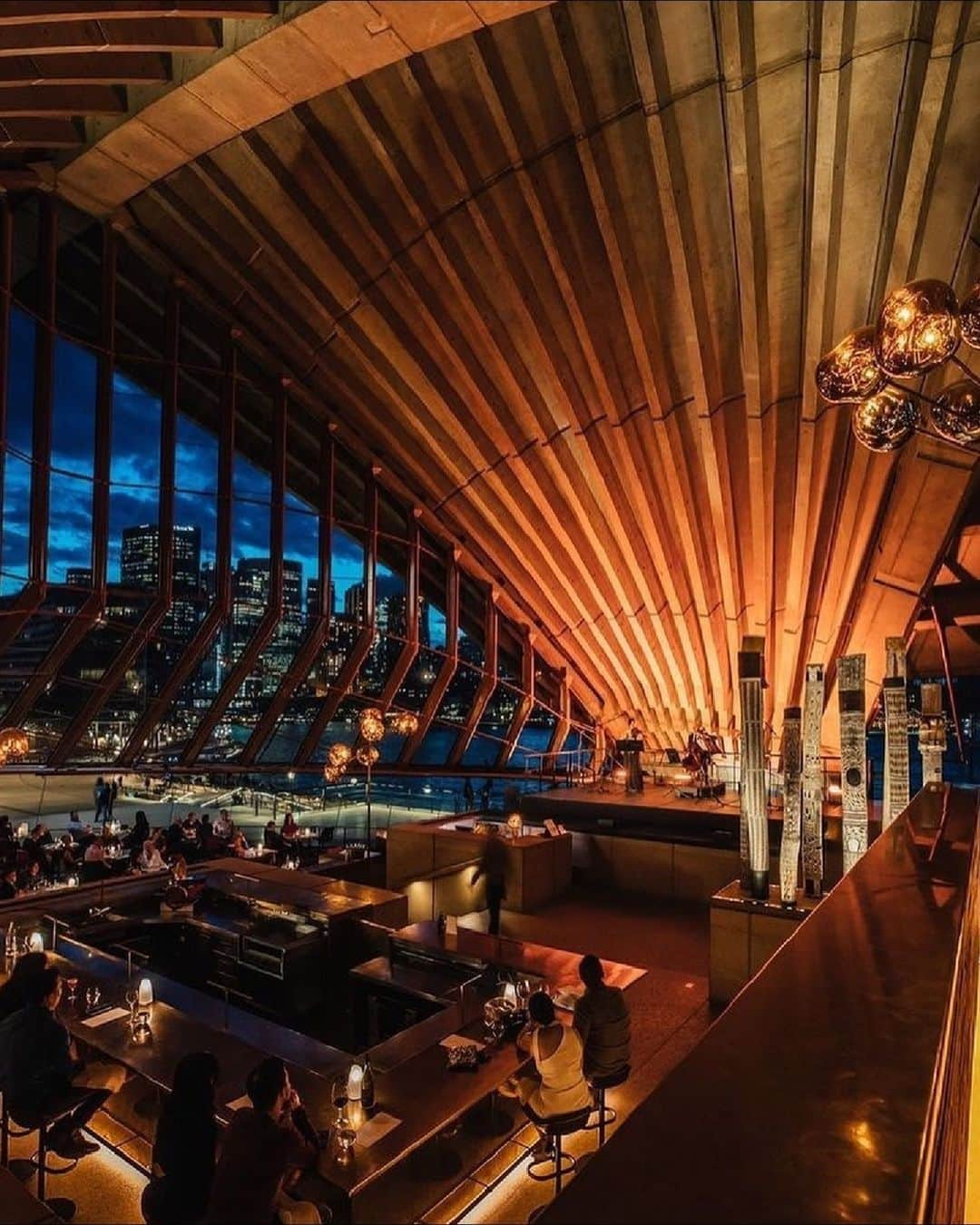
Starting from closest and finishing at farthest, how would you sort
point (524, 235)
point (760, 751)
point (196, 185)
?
point (760, 751) → point (524, 235) → point (196, 185)

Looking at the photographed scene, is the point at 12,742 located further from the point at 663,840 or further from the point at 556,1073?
the point at 663,840

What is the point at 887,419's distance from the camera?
15.6 ft

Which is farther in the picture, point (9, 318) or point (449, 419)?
point (449, 419)

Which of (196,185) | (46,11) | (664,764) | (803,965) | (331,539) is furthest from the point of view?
(664,764)

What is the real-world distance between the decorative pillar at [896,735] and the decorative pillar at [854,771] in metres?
0.81

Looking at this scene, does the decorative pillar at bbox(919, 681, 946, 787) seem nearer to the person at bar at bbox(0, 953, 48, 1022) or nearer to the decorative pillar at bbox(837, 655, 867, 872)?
the decorative pillar at bbox(837, 655, 867, 872)

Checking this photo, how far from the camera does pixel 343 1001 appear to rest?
6801 mm

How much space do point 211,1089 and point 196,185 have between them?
36.2ft

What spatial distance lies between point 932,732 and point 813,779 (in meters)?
3.14

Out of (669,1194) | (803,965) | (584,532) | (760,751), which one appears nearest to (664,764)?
(584,532)

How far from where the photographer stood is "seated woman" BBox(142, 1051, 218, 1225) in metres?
2.88

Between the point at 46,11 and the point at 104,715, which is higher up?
the point at 46,11

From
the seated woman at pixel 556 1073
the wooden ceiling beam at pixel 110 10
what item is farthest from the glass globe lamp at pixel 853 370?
the wooden ceiling beam at pixel 110 10

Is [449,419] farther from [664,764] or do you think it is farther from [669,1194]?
[669,1194]
